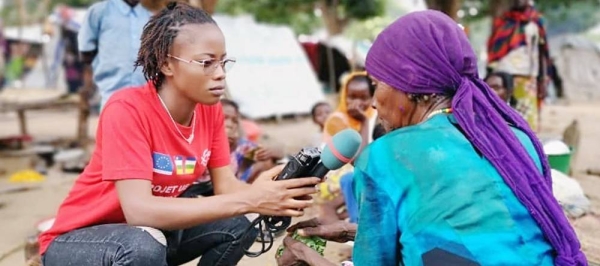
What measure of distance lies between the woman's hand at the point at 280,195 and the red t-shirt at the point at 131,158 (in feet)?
1.10

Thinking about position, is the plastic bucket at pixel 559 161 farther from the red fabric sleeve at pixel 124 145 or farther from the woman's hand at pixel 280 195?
the red fabric sleeve at pixel 124 145

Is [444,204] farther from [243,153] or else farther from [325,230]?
[243,153]

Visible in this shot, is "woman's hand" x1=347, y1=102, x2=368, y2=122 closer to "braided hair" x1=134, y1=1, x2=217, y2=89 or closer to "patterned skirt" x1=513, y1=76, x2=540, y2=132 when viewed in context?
"patterned skirt" x1=513, y1=76, x2=540, y2=132

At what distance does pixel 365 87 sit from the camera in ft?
13.5

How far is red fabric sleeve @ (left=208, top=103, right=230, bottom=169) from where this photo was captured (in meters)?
2.25

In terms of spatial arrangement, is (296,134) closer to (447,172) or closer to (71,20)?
(71,20)

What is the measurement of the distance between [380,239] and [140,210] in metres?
0.75

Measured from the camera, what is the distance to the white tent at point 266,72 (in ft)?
36.4

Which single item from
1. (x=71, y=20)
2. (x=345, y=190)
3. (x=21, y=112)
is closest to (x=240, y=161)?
(x=345, y=190)

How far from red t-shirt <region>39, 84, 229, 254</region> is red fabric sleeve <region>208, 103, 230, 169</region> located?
10 cm

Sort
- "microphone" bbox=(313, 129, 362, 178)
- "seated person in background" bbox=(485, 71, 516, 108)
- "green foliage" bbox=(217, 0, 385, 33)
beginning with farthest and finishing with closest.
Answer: "green foliage" bbox=(217, 0, 385, 33)
"seated person in background" bbox=(485, 71, 516, 108)
"microphone" bbox=(313, 129, 362, 178)

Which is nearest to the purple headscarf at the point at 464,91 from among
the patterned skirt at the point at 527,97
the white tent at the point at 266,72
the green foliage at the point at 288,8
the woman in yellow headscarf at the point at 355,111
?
the woman in yellow headscarf at the point at 355,111

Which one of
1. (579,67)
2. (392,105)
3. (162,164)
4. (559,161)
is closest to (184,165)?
(162,164)

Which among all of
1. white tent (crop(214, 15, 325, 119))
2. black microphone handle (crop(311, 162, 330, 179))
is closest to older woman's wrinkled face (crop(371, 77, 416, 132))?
black microphone handle (crop(311, 162, 330, 179))
